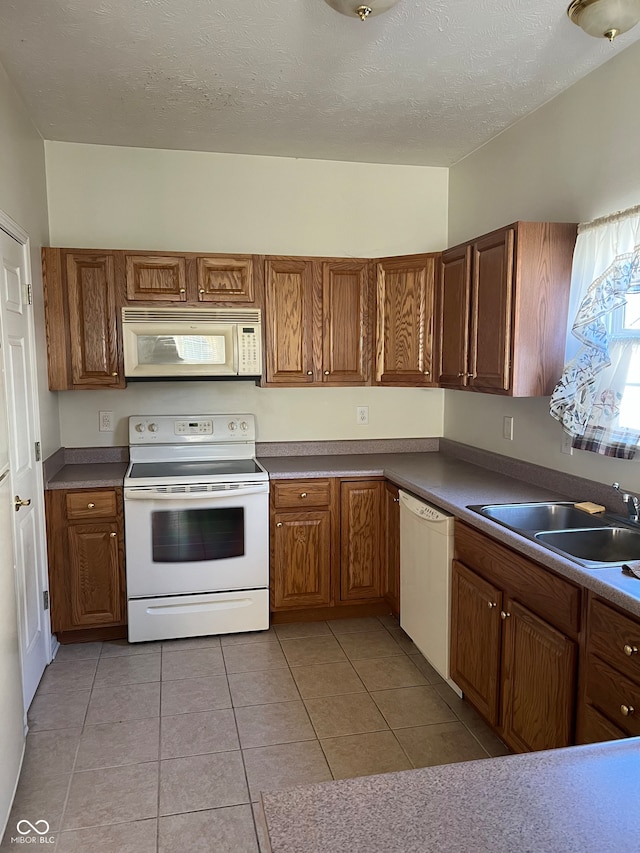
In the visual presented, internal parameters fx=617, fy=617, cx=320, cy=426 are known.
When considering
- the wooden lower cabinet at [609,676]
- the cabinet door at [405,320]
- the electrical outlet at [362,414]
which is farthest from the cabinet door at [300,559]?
the wooden lower cabinet at [609,676]

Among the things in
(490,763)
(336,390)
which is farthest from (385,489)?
(490,763)

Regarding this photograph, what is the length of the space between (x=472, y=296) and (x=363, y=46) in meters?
1.19

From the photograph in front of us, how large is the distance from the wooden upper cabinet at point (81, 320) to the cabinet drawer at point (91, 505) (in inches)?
23.5

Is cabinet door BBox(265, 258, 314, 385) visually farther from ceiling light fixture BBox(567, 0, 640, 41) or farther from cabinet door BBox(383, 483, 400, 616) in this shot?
ceiling light fixture BBox(567, 0, 640, 41)

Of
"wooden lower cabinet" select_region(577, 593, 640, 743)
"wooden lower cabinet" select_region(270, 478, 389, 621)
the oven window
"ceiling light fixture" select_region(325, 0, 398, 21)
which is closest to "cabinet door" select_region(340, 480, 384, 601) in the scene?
"wooden lower cabinet" select_region(270, 478, 389, 621)

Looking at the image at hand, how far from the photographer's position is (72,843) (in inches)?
74.8

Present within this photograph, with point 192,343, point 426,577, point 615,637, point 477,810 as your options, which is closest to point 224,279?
point 192,343

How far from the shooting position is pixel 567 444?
2.76 m

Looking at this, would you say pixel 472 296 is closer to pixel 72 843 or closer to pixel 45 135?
pixel 45 135

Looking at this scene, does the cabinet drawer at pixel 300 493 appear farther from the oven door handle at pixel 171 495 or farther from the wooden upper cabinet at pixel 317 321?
the wooden upper cabinet at pixel 317 321

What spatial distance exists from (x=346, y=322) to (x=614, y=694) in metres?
2.46

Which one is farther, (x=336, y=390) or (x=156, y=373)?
(x=336, y=390)

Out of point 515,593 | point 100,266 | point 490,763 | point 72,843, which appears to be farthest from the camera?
point 100,266

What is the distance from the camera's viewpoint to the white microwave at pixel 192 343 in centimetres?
328
